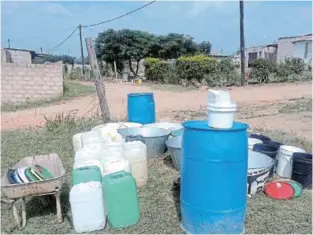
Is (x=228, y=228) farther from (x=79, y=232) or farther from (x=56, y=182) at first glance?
(x=56, y=182)

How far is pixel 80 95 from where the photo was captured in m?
11.5

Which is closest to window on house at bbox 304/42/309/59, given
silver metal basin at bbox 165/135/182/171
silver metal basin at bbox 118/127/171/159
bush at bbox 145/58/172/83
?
bush at bbox 145/58/172/83

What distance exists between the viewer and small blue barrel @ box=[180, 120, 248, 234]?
2.18 meters

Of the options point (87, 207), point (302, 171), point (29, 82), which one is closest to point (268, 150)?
point (302, 171)

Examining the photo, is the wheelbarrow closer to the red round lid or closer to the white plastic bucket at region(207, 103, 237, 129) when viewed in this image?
the white plastic bucket at region(207, 103, 237, 129)

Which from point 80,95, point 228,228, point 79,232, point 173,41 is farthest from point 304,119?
point 173,41

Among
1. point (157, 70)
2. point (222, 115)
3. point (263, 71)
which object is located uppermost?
point (157, 70)

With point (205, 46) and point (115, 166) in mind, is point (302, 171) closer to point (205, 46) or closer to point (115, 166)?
point (115, 166)

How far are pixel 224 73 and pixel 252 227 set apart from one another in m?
12.9

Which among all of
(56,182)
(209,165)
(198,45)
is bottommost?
(56,182)

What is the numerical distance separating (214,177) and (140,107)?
9.10 ft

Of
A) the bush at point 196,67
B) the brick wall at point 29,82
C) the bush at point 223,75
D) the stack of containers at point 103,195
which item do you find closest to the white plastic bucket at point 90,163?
the stack of containers at point 103,195

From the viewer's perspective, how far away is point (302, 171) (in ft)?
10.7

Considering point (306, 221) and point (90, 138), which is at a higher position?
point (90, 138)
